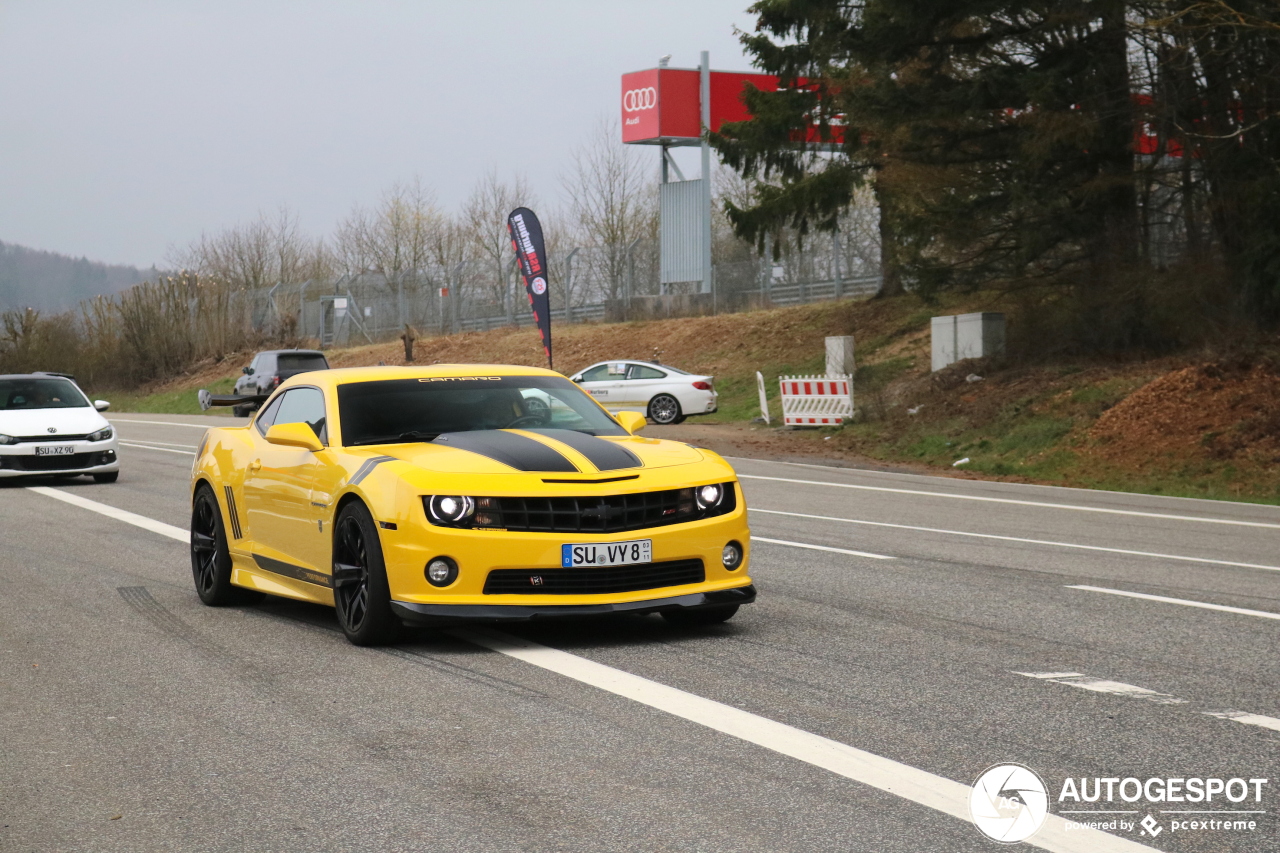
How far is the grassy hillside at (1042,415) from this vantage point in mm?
19344

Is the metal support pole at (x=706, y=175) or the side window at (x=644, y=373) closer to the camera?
the side window at (x=644, y=373)

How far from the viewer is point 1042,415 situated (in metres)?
23.2

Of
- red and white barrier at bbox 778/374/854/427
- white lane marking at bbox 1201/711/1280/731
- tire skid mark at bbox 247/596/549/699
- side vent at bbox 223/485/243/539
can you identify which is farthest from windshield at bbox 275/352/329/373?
white lane marking at bbox 1201/711/1280/731

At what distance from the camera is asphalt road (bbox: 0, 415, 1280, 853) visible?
4.56m

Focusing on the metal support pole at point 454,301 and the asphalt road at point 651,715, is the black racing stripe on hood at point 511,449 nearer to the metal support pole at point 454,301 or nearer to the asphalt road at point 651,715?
the asphalt road at point 651,715

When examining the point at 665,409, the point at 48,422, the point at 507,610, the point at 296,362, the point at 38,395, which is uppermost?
the point at 296,362

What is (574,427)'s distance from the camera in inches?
331

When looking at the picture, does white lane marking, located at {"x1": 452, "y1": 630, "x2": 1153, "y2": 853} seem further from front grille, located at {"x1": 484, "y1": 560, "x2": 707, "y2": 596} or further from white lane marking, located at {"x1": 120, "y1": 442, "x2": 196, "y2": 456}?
white lane marking, located at {"x1": 120, "y1": 442, "x2": 196, "y2": 456}

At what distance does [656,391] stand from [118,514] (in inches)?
728

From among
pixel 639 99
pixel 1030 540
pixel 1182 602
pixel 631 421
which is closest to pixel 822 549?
pixel 1030 540

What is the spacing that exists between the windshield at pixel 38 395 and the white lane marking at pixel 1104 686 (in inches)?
644

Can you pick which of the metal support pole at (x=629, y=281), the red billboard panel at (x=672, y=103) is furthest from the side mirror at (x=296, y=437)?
the metal support pole at (x=629, y=281)

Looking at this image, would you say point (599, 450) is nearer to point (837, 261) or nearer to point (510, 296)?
point (837, 261)

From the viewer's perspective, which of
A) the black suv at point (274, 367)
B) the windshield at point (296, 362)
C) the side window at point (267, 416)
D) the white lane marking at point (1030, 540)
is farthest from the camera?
the windshield at point (296, 362)
